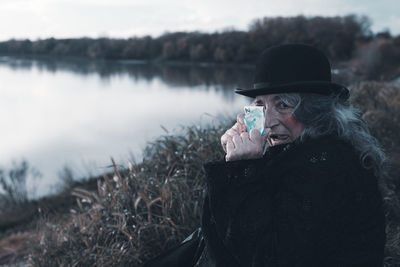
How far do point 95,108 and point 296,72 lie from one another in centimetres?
2964

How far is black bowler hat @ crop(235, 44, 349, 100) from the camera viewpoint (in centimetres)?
146

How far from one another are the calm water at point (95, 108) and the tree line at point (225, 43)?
2487 mm

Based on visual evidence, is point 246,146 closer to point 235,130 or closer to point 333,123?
point 235,130

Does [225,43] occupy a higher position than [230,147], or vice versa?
[225,43]

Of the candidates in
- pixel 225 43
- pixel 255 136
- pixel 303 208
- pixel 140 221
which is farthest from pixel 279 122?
pixel 225 43

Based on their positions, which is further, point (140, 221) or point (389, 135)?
point (389, 135)

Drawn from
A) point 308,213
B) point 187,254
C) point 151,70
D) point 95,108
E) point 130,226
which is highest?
point 151,70

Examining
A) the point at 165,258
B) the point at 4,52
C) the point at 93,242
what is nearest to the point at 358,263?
the point at 165,258

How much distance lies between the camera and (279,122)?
1533mm

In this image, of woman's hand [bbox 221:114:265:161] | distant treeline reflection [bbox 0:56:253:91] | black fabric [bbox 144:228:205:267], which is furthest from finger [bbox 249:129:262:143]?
distant treeline reflection [bbox 0:56:253:91]

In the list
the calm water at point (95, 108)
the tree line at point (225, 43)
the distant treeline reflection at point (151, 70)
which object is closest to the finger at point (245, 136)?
the calm water at point (95, 108)

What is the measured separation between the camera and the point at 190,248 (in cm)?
188

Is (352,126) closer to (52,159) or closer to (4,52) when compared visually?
(52,159)

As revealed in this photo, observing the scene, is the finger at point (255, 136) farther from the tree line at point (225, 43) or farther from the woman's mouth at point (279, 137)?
the tree line at point (225, 43)
